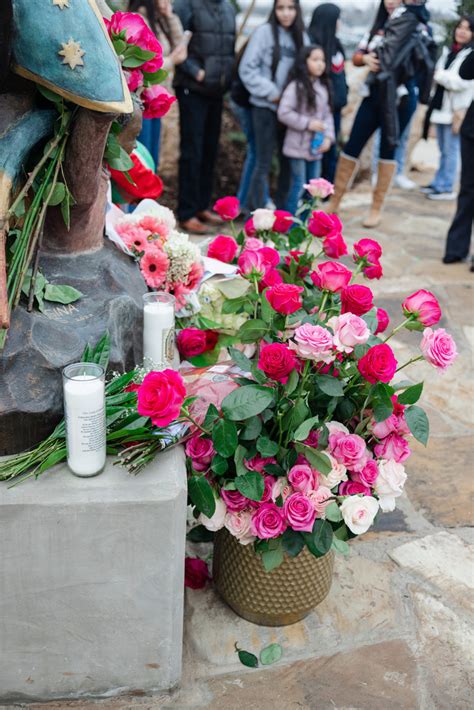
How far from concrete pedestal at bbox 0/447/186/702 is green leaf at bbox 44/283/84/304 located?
47 centimetres

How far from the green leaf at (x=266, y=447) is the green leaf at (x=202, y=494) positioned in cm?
16

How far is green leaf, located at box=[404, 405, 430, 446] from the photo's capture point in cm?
174

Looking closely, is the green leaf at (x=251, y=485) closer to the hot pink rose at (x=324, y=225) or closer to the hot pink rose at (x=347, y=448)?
the hot pink rose at (x=347, y=448)

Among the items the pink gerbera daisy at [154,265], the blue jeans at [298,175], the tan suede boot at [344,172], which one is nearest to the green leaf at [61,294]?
the pink gerbera daisy at [154,265]

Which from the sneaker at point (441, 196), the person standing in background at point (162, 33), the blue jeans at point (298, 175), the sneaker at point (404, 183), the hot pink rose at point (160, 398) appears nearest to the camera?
the hot pink rose at point (160, 398)

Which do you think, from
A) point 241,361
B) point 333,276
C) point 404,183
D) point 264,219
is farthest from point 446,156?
point 241,361

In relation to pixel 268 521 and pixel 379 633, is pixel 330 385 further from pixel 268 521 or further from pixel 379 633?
pixel 379 633

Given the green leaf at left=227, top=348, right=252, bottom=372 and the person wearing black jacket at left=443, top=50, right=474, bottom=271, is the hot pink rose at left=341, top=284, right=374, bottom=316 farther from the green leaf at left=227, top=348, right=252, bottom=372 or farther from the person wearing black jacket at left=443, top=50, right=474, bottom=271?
the person wearing black jacket at left=443, top=50, right=474, bottom=271

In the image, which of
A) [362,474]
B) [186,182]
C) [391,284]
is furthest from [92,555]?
[186,182]

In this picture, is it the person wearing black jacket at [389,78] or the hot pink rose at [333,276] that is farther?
the person wearing black jacket at [389,78]

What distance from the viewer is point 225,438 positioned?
1704 millimetres

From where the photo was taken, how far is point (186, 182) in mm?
5324

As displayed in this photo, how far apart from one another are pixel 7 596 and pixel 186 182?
4.10 m

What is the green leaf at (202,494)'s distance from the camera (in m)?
1.76
